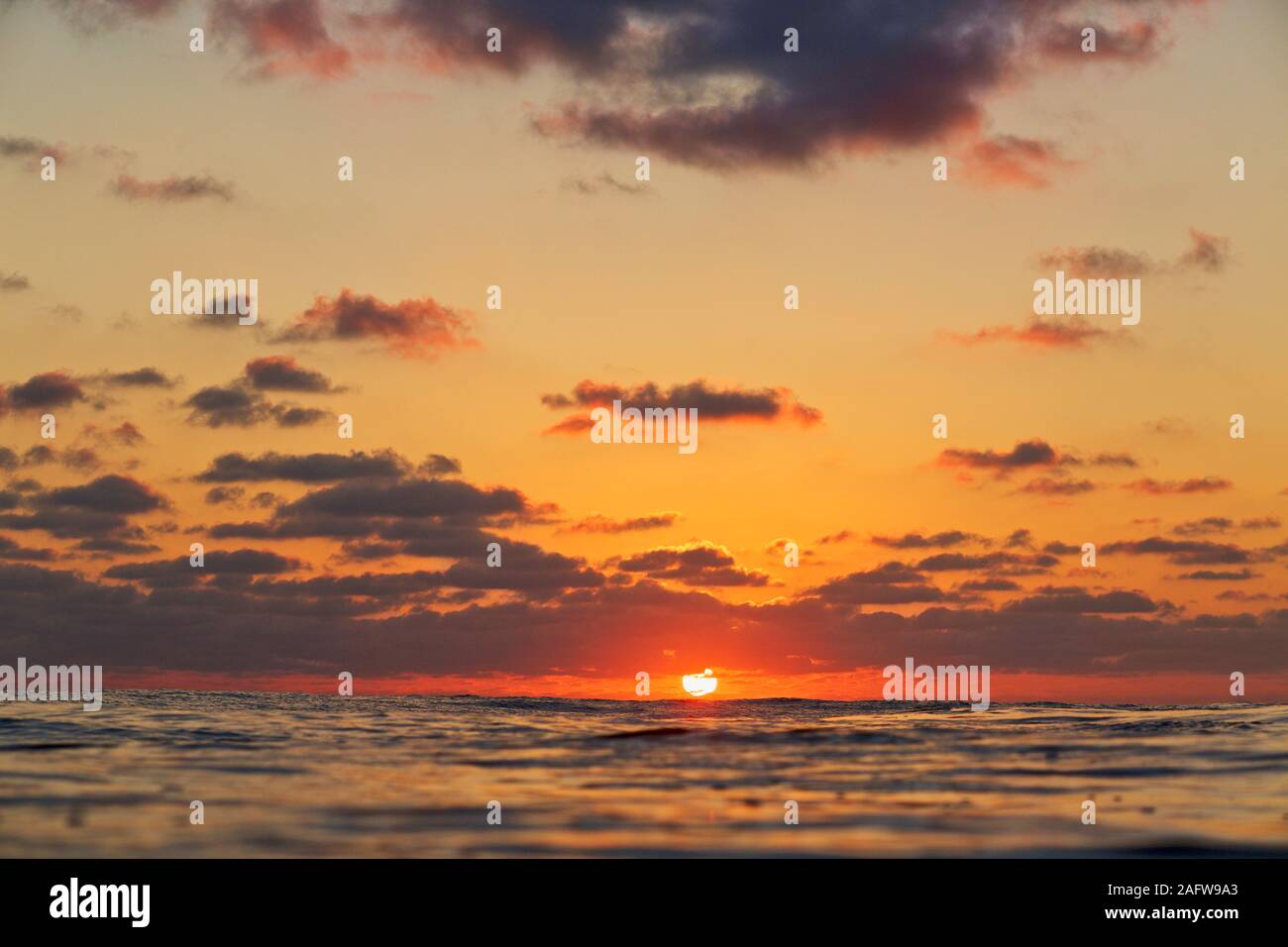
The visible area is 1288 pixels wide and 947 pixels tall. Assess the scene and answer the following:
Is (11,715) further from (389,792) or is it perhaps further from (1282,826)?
(1282,826)

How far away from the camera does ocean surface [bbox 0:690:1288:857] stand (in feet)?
83.0

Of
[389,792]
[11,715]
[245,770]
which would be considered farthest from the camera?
[11,715]

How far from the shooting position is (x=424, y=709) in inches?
2746

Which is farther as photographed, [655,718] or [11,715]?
[655,718]

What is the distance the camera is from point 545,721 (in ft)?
198

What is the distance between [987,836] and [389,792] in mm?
15444

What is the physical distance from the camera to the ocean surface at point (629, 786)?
25.3 metres

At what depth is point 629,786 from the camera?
1335 inches
